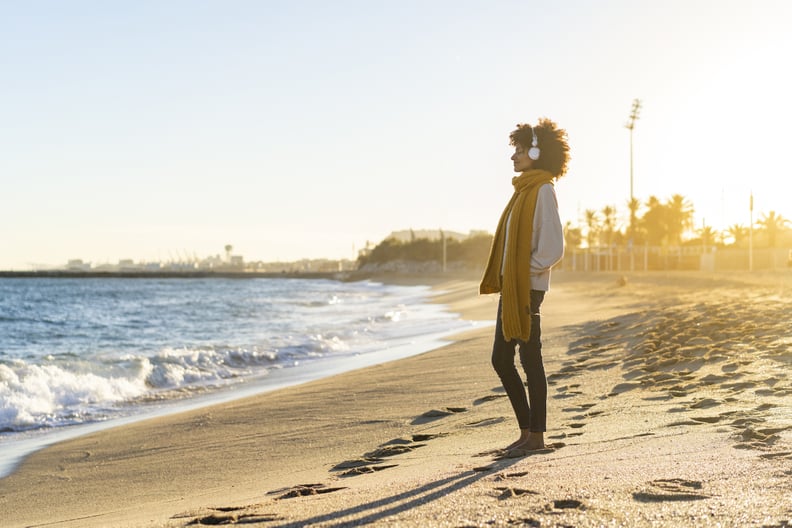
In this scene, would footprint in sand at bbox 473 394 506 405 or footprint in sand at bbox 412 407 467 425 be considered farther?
footprint in sand at bbox 473 394 506 405

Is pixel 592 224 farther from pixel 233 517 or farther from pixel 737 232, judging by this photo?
pixel 233 517

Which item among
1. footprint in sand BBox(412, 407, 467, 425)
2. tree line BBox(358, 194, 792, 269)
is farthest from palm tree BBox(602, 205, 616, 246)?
footprint in sand BBox(412, 407, 467, 425)

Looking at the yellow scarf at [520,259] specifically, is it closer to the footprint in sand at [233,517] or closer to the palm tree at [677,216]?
the footprint in sand at [233,517]

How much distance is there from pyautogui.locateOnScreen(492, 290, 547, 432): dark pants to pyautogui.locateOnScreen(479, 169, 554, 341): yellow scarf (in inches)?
3.7

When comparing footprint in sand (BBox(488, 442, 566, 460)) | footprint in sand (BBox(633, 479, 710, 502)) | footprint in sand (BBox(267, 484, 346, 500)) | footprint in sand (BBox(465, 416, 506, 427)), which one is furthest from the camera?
footprint in sand (BBox(465, 416, 506, 427))

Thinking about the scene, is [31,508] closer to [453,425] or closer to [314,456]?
[314,456]

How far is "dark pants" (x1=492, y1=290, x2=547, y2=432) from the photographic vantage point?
4160mm

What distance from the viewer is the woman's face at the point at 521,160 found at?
170 inches

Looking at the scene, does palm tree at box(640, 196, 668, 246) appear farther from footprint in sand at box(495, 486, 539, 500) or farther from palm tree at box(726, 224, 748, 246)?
footprint in sand at box(495, 486, 539, 500)

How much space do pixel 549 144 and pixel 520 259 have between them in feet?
2.33

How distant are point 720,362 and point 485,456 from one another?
11.6 feet

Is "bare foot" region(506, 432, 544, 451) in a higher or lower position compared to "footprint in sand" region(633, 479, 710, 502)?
lower

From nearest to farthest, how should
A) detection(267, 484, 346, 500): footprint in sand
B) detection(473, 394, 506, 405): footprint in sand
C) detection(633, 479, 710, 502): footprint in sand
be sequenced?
1. detection(633, 479, 710, 502): footprint in sand
2. detection(267, 484, 346, 500): footprint in sand
3. detection(473, 394, 506, 405): footprint in sand

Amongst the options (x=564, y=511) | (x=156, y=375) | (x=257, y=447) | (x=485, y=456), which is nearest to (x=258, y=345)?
(x=156, y=375)
